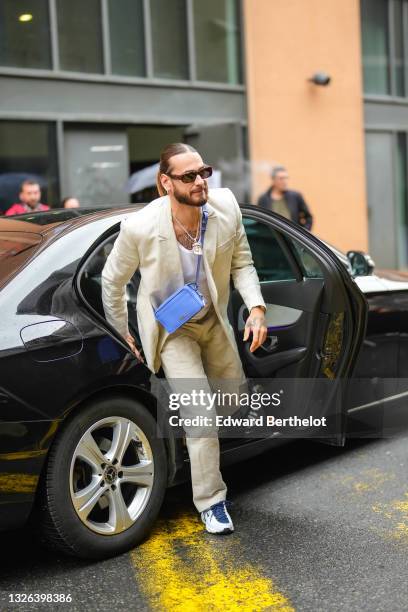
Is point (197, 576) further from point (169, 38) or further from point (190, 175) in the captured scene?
point (169, 38)

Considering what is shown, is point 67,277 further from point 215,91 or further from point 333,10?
point 333,10

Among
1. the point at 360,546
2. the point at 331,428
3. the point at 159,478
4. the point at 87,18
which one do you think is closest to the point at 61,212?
the point at 159,478

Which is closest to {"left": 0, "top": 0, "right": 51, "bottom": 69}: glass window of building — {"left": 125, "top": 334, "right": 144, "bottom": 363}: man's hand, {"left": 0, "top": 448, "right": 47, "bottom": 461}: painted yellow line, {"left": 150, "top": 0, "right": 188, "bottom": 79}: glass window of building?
{"left": 150, "top": 0, "right": 188, "bottom": 79}: glass window of building

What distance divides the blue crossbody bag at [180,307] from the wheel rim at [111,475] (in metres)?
0.45

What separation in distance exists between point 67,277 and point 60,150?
667cm

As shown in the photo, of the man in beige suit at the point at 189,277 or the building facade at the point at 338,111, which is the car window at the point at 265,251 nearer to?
the man in beige suit at the point at 189,277

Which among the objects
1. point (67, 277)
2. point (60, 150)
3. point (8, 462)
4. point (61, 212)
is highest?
point (60, 150)

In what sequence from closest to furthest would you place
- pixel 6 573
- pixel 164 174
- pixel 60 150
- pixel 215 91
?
pixel 6 573
pixel 164 174
pixel 60 150
pixel 215 91

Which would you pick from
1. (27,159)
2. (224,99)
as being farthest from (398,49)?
(27,159)

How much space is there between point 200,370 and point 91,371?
566 millimetres

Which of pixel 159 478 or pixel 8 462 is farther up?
pixel 8 462

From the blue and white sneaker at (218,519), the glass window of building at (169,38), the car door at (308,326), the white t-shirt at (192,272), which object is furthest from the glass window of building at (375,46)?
the blue and white sneaker at (218,519)

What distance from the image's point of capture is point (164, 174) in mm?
3512

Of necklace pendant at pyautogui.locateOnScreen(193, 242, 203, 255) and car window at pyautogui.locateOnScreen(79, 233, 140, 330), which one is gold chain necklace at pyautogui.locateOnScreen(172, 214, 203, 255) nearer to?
necklace pendant at pyautogui.locateOnScreen(193, 242, 203, 255)
